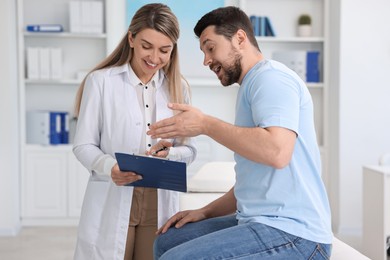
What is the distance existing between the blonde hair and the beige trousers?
13.8 inches

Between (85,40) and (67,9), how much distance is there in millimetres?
289

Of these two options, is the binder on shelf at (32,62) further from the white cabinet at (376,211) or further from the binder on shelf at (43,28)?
the white cabinet at (376,211)

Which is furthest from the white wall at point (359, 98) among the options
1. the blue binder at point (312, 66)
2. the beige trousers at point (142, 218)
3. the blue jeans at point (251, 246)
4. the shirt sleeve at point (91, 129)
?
the blue jeans at point (251, 246)

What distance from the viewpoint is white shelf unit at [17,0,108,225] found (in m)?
4.94

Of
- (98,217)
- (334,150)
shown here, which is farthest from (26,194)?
(98,217)

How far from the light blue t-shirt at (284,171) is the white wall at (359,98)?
3128 millimetres

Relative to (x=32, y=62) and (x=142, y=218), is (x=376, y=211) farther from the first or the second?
(x=32, y=62)

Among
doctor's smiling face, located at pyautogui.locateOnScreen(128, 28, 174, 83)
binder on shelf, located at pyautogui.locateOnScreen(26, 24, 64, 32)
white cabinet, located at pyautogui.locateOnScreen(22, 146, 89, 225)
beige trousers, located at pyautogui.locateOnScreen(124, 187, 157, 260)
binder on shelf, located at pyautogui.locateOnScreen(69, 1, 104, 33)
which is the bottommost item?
white cabinet, located at pyautogui.locateOnScreen(22, 146, 89, 225)

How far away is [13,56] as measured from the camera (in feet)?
15.6

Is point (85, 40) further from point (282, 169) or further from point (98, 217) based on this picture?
Result: point (282, 169)

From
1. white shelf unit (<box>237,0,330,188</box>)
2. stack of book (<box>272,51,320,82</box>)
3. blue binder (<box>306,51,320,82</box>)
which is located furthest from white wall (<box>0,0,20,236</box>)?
blue binder (<box>306,51,320,82</box>)

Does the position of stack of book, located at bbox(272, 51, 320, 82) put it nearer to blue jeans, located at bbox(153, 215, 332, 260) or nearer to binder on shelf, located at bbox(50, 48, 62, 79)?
binder on shelf, located at bbox(50, 48, 62, 79)

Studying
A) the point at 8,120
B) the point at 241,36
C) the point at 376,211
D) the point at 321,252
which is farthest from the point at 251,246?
the point at 8,120

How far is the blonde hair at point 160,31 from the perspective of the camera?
6.89ft
